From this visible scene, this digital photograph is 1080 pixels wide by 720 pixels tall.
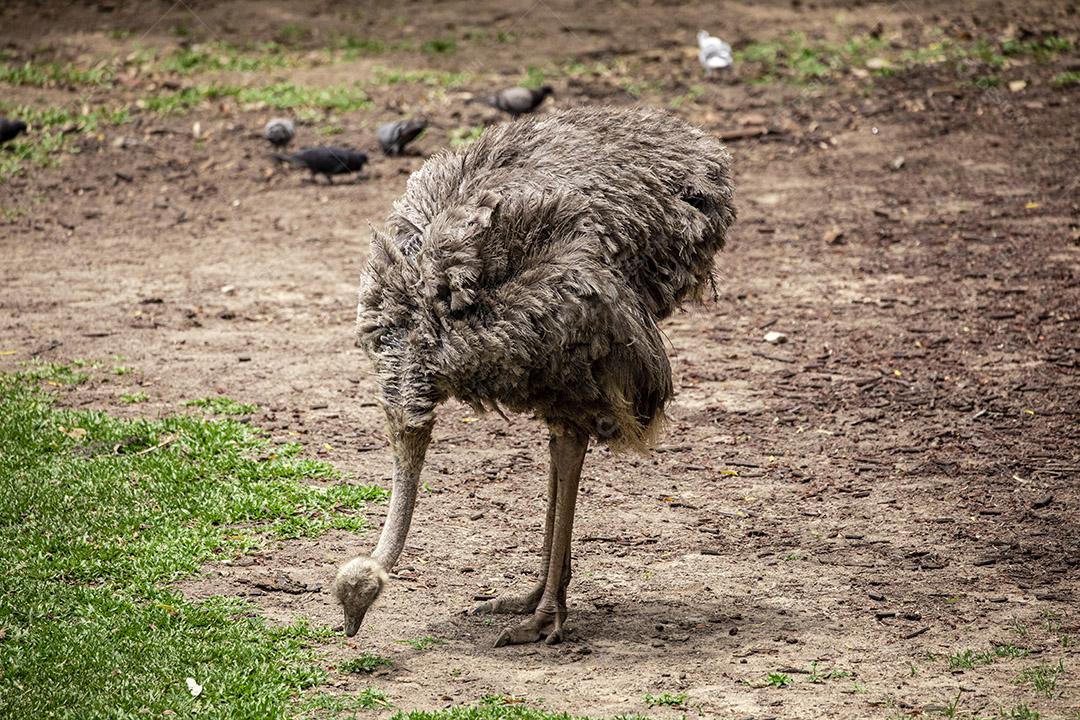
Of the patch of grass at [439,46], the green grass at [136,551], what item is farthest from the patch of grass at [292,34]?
the green grass at [136,551]

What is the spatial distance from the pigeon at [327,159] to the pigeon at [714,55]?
4100 mm

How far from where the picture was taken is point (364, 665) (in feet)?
17.0

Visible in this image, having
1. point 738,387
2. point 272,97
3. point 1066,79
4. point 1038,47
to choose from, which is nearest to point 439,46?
point 272,97

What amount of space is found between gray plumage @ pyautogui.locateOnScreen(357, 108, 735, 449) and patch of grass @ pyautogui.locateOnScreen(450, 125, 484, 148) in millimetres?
6640

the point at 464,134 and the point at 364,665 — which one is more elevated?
the point at 464,134

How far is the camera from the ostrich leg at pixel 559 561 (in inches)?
215

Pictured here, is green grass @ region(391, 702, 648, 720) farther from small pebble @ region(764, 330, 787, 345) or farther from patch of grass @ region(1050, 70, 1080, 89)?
patch of grass @ region(1050, 70, 1080, 89)

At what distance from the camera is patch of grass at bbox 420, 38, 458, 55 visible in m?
15.0

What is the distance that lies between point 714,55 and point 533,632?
9.58m

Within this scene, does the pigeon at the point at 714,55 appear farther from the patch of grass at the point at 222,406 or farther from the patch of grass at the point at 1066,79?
the patch of grass at the point at 222,406

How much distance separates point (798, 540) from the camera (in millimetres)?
6328

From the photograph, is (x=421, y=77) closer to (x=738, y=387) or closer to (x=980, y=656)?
(x=738, y=387)

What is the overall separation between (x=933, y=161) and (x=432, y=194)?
7447 millimetres

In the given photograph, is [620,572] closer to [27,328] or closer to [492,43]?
[27,328]
